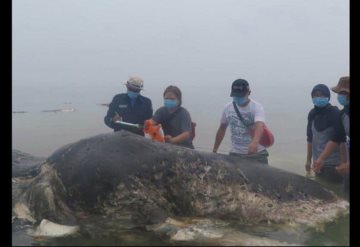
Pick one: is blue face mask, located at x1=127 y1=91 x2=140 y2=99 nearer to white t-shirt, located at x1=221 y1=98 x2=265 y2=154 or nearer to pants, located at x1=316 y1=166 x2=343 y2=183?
white t-shirt, located at x1=221 y1=98 x2=265 y2=154

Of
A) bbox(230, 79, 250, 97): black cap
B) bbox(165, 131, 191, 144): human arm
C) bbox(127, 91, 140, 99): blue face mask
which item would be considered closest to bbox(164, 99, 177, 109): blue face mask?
bbox(165, 131, 191, 144): human arm

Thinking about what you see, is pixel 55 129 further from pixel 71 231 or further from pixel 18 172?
pixel 71 231

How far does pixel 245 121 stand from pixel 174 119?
1.44 m

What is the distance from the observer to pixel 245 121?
9367 mm

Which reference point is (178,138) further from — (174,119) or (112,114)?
(112,114)

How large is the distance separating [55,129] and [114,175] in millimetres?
16269

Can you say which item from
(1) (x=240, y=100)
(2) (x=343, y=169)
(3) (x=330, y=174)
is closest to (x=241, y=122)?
(1) (x=240, y=100)

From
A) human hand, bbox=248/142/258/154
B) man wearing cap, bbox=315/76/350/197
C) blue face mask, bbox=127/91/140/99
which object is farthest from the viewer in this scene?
blue face mask, bbox=127/91/140/99

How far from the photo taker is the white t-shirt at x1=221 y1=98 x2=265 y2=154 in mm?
9305

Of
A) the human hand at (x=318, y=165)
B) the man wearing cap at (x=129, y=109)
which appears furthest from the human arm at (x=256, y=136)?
the man wearing cap at (x=129, y=109)

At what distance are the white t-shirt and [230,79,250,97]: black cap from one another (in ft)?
1.16

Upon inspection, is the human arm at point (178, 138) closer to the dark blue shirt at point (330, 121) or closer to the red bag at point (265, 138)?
the red bag at point (265, 138)

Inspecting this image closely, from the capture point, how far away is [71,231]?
251 inches

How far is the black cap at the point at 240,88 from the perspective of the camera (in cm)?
906
